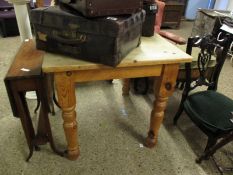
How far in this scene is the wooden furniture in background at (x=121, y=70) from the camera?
3.44 ft

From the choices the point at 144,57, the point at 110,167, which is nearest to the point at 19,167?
the point at 110,167

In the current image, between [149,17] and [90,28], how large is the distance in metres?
0.52

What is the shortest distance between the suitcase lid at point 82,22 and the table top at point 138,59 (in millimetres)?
157

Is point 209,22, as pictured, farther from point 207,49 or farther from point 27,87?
point 27,87

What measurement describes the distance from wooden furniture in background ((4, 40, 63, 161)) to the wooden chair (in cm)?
100

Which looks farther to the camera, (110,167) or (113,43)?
(110,167)

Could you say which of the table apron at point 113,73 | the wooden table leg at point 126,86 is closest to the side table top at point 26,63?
the table apron at point 113,73

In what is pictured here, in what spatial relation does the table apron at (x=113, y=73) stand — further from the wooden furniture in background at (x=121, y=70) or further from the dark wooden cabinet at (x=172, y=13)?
the dark wooden cabinet at (x=172, y=13)

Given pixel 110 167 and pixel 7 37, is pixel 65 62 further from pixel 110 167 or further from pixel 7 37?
pixel 7 37

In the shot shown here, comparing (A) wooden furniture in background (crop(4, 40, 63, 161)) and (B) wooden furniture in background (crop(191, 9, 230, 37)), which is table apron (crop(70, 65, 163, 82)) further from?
(B) wooden furniture in background (crop(191, 9, 230, 37))

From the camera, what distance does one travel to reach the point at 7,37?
11.6 feet

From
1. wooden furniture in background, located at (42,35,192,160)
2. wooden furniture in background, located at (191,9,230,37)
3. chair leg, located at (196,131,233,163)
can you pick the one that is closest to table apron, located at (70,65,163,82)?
wooden furniture in background, located at (42,35,192,160)

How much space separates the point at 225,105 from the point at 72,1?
122cm

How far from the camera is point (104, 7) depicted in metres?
0.97
